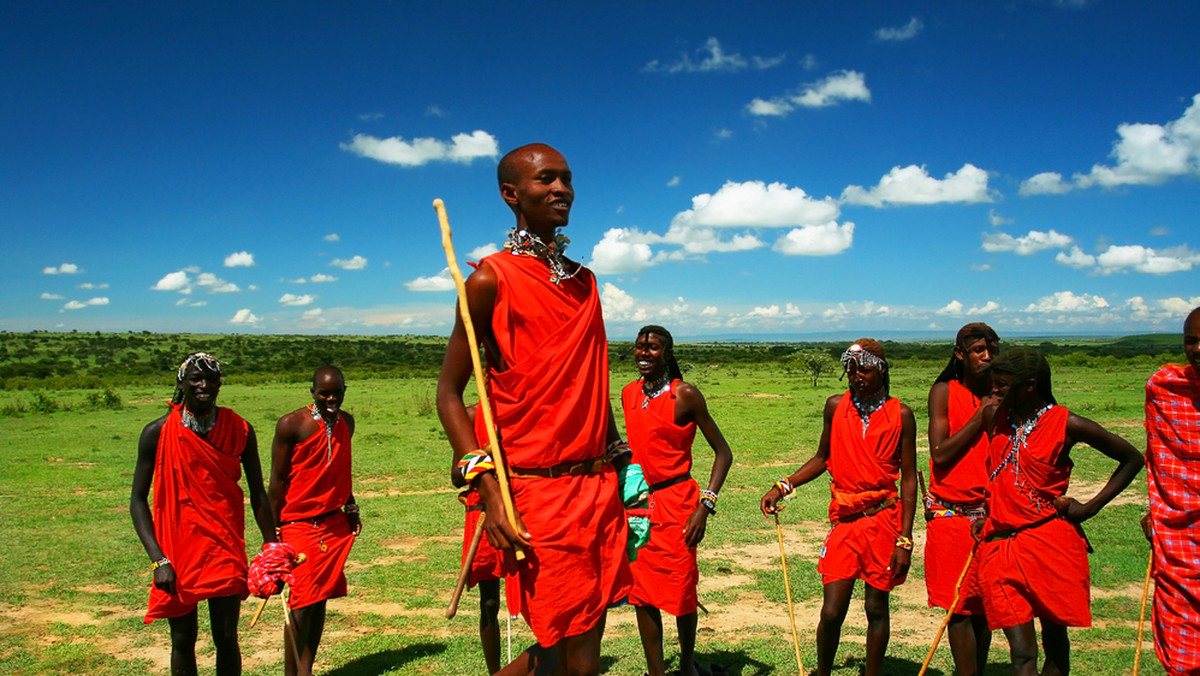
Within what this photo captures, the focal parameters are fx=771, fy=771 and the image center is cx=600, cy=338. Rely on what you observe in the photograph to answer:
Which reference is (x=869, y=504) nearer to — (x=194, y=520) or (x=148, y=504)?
(x=194, y=520)

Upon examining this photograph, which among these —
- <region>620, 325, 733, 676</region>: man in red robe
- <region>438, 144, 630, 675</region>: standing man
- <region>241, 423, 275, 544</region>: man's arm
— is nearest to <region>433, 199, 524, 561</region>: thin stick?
<region>438, 144, 630, 675</region>: standing man

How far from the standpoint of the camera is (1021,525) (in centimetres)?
411

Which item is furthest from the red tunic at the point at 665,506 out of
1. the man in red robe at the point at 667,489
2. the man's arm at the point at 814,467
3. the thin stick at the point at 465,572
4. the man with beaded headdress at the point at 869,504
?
the thin stick at the point at 465,572

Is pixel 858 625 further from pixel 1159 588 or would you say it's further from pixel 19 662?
pixel 19 662

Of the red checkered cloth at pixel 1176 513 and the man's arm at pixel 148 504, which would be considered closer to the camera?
the red checkered cloth at pixel 1176 513

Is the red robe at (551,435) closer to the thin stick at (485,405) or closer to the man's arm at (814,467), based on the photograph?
the thin stick at (485,405)

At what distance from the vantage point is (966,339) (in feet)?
15.8

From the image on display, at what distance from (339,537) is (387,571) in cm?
329

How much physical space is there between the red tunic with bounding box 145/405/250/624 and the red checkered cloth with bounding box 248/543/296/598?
0.71 feet

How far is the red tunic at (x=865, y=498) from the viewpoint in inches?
178

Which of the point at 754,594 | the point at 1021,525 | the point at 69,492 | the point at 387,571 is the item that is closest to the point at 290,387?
the point at 69,492

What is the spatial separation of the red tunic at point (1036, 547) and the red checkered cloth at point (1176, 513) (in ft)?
1.60

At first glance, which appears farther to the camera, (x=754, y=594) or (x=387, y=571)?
(x=387, y=571)

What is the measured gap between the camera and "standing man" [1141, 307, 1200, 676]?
3312 mm
